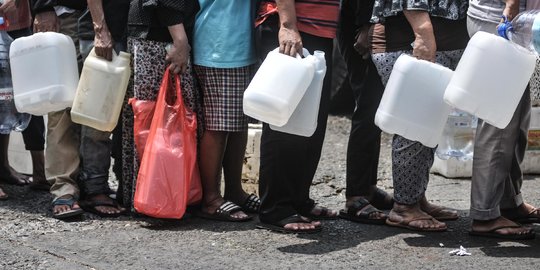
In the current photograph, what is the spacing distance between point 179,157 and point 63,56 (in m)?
0.88

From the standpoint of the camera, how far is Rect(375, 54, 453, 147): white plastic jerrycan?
4.40m

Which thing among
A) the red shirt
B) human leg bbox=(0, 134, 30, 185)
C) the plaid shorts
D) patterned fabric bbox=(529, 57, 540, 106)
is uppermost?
the red shirt

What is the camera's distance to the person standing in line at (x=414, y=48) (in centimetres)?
444

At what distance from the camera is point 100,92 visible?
16.3 feet

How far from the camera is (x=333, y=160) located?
6.92 metres

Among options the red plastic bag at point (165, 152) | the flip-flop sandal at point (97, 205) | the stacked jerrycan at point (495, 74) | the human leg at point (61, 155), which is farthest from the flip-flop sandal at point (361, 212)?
the human leg at point (61, 155)

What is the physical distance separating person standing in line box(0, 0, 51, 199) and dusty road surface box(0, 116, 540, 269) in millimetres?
487

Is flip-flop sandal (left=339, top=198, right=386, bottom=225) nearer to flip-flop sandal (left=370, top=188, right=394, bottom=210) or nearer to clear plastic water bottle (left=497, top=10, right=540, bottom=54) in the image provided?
flip-flop sandal (left=370, top=188, right=394, bottom=210)

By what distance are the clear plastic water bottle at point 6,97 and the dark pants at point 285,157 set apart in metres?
1.60

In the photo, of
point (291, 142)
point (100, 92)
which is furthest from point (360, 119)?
point (100, 92)

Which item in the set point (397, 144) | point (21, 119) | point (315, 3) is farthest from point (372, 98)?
point (21, 119)

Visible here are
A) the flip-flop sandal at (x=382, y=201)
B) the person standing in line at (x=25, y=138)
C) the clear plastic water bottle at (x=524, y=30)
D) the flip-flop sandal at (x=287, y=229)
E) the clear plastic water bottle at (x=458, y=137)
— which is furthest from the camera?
the clear plastic water bottle at (x=458, y=137)

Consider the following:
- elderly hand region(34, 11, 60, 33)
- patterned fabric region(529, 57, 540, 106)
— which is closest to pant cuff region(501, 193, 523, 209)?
patterned fabric region(529, 57, 540, 106)

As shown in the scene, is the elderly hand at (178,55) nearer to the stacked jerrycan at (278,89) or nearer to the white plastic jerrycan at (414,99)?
the stacked jerrycan at (278,89)
